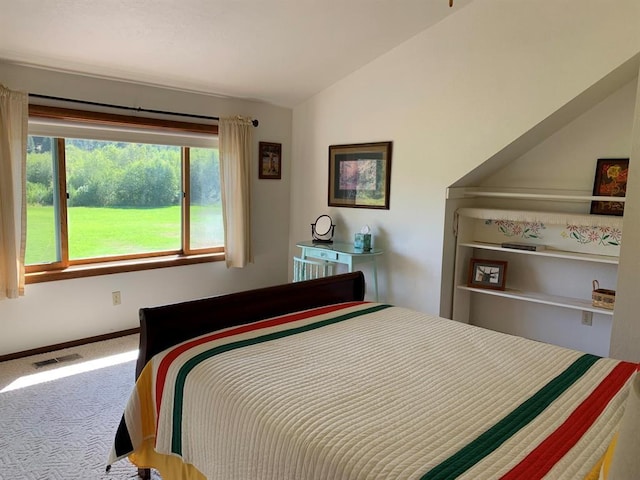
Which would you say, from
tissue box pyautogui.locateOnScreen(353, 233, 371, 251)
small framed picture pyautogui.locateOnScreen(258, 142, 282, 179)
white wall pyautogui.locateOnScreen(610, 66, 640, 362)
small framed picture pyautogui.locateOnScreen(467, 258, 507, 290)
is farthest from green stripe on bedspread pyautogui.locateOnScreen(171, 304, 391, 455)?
small framed picture pyautogui.locateOnScreen(258, 142, 282, 179)

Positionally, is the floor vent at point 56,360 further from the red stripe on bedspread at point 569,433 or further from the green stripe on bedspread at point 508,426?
the red stripe on bedspread at point 569,433

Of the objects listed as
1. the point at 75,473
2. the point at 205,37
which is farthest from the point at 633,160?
the point at 75,473

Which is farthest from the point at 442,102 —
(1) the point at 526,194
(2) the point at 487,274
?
(2) the point at 487,274

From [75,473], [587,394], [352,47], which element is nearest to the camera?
[587,394]

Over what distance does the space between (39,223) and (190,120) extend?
1455 mm

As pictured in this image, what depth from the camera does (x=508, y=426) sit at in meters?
1.35

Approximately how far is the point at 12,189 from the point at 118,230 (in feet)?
2.91

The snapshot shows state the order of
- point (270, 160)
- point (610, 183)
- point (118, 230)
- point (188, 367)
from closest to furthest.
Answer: point (188, 367) < point (610, 183) < point (118, 230) < point (270, 160)

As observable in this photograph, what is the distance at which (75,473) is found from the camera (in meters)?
2.04

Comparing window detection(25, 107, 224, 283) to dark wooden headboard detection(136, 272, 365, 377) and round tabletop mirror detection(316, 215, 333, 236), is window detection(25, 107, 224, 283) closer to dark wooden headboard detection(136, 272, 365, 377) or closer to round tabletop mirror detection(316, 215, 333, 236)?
round tabletop mirror detection(316, 215, 333, 236)

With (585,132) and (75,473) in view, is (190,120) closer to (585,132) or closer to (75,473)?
(75,473)

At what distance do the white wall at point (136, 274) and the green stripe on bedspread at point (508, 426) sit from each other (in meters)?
3.23

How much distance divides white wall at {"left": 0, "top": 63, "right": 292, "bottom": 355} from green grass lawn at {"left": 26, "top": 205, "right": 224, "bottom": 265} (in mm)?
233

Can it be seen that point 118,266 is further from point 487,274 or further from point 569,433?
point 569,433
